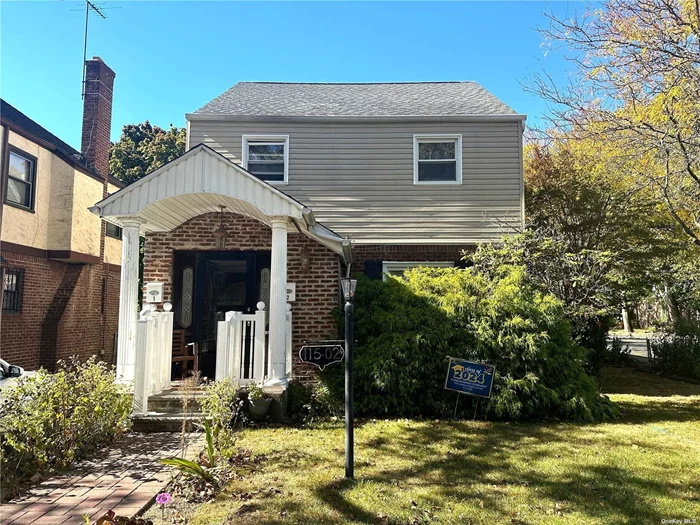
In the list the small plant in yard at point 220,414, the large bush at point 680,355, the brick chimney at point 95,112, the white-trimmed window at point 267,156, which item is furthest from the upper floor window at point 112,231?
the large bush at point 680,355

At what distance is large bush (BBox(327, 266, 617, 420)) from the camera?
6258 millimetres

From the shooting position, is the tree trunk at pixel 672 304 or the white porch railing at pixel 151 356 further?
the tree trunk at pixel 672 304

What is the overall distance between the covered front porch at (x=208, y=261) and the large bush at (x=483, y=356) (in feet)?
4.59

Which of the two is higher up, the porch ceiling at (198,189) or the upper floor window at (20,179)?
the upper floor window at (20,179)

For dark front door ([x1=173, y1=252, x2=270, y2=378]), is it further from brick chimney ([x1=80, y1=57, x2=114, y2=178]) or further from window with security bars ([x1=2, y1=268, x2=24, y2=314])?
brick chimney ([x1=80, y1=57, x2=114, y2=178])

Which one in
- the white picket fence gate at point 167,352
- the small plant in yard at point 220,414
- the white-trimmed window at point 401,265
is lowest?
the small plant in yard at point 220,414

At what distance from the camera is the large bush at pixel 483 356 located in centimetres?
626

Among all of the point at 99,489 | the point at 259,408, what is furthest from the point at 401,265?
the point at 99,489

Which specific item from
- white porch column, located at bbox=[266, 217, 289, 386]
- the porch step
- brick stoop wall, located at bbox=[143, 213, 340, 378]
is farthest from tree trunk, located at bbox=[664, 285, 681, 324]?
the porch step

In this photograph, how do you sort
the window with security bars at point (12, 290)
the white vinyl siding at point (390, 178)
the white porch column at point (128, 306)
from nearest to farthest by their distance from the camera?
the white porch column at point (128, 306), the white vinyl siding at point (390, 178), the window with security bars at point (12, 290)

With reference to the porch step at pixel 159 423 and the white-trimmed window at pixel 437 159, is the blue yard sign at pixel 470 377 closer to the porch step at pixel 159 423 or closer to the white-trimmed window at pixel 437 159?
the porch step at pixel 159 423

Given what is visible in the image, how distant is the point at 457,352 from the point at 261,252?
12.9ft

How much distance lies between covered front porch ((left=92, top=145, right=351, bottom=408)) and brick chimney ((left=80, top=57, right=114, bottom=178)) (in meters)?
7.25

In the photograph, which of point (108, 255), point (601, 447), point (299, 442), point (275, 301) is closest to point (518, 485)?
point (601, 447)
